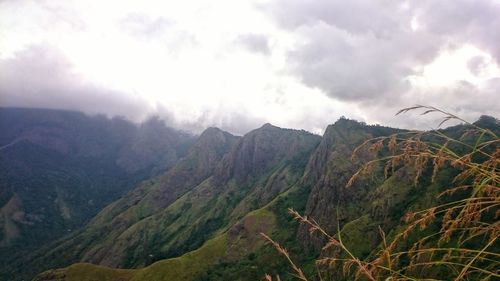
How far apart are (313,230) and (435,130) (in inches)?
73.1

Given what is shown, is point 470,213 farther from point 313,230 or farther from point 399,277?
point 313,230

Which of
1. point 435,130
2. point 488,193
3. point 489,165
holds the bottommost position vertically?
point 488,193

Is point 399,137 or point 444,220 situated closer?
point 444,220

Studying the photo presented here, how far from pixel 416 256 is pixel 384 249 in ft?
2.37

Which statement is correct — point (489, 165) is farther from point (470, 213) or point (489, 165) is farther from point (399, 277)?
point (399, 277)

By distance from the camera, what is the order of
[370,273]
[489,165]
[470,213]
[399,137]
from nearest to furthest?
[370,273]
[470,213]
[489,165]
[399,137]

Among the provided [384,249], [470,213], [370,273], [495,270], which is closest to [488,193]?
[470,213]

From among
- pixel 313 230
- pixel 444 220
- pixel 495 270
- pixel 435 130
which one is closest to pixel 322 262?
pixel 313 230

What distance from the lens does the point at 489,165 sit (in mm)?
4766

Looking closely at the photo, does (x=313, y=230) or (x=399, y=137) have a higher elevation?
(x=399, y=137)

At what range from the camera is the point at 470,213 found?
4.40 metres

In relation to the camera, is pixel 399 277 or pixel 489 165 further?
pixel 489 165

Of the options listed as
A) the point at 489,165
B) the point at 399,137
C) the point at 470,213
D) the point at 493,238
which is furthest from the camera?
the point at 399,137

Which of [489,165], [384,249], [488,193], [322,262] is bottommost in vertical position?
[322,262]
